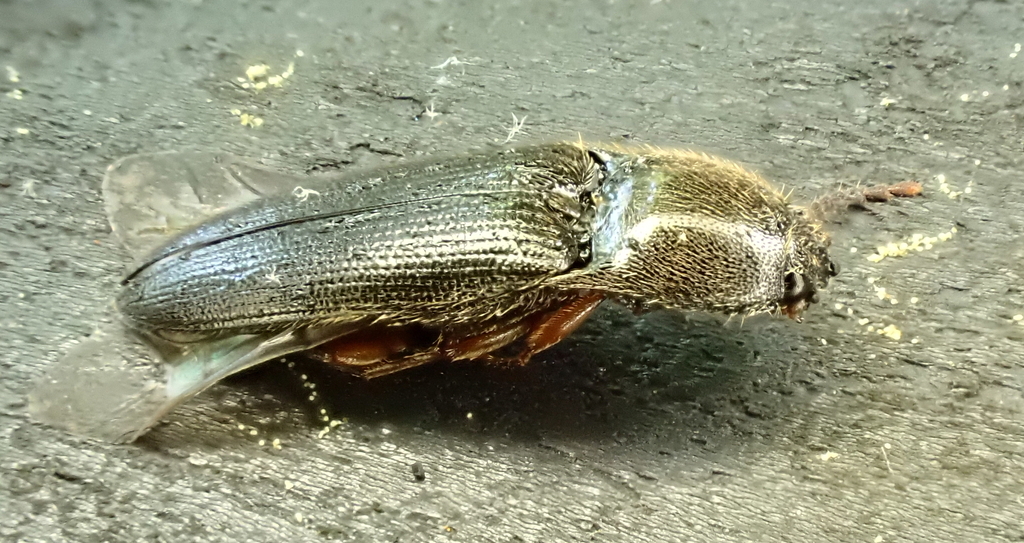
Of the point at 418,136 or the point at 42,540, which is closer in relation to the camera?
the point at 42,540

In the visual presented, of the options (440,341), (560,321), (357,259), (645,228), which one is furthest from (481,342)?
(645,228)

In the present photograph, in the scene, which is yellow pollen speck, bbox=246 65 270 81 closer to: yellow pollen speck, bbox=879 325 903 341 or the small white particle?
the small white particle

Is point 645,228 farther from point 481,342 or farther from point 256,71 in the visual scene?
point 256,71

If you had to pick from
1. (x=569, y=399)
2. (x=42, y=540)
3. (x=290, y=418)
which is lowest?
(x=42, y=540)

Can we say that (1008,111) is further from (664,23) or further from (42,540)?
(42,540)

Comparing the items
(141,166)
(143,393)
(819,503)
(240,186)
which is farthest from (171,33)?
(819,503)

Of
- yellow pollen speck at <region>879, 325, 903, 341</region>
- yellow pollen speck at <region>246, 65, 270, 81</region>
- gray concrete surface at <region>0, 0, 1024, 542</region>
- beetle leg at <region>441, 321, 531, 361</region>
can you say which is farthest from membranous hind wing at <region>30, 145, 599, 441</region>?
yellow pollen speck at <region>879, 325, 903, 341</region>

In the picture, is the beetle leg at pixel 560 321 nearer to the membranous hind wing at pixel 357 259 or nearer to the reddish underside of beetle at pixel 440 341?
the reddish underside of beetle at pixel 440 341
